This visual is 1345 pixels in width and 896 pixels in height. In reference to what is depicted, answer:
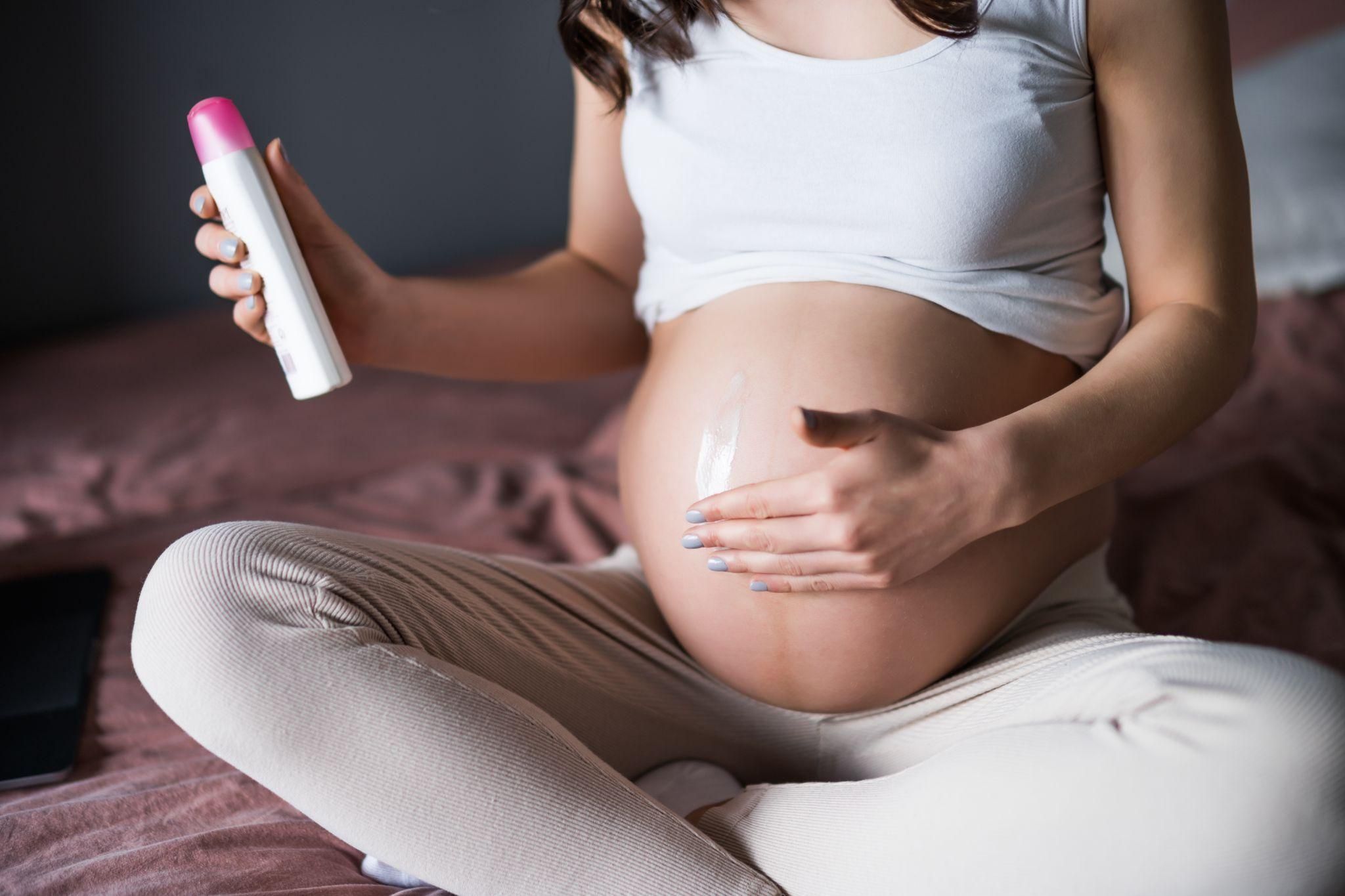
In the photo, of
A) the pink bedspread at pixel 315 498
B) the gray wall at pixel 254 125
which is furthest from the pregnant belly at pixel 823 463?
the gray wall at pixel 254 125

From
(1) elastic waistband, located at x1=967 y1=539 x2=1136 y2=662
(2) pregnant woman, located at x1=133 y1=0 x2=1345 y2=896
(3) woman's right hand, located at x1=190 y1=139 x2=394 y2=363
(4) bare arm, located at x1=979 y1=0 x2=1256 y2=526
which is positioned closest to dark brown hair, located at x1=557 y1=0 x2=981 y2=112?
(2) pregnant woman, located at x1=133 y1=0 x2=1345 y2=896

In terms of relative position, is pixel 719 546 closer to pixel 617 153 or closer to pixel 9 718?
pixel 617 153

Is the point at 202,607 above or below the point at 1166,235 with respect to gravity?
below

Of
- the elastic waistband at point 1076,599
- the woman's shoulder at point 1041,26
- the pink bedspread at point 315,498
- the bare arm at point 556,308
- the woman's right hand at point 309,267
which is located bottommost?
the pink bedspread at point 315,498

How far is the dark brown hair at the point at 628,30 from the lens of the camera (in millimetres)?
763

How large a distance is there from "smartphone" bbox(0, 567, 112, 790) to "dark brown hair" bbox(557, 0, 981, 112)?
68 centimetres

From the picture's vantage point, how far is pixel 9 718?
86 centimetres

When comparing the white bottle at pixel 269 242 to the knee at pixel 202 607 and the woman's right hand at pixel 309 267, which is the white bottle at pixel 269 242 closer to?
the woman's right hand at pixel 309 267

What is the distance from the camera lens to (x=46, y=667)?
937 millimetres

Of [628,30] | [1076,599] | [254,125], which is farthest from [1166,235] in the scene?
[254,125]

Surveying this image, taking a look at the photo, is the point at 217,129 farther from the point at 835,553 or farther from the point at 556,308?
the point at 835,553

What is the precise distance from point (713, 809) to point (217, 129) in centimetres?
55

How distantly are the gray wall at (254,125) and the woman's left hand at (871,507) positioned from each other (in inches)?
56.3

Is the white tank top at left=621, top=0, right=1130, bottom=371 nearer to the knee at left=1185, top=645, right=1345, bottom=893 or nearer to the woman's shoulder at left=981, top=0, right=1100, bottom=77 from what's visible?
the woman's shoulder at left=981, top=0, right=1100, bottom=77
